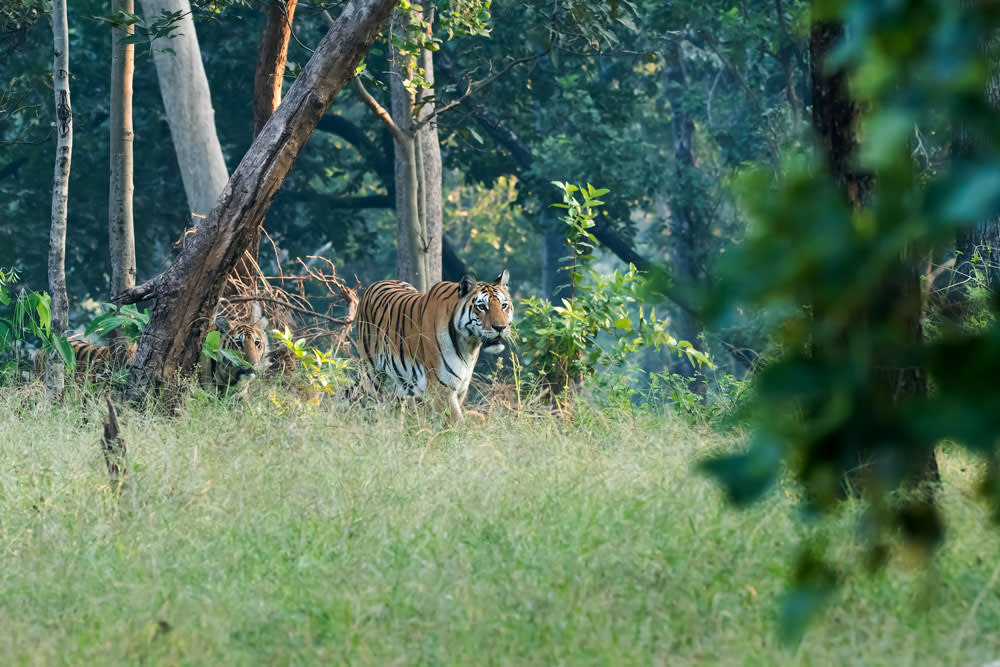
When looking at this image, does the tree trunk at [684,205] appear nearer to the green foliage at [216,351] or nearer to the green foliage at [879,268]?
the green foliage at [216,351]

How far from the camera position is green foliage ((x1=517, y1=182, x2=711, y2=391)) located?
742 centimetres

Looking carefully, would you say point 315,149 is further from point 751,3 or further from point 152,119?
point 751,3

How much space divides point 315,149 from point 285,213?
1.54m

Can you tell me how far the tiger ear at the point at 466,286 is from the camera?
24.3ft

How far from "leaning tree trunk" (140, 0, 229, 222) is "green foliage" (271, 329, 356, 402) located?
2355mm

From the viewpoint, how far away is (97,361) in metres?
8.47

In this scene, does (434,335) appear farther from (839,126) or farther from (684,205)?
(684,205)

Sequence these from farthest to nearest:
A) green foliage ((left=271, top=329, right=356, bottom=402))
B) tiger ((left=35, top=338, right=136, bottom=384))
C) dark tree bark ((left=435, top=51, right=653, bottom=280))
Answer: dark tree bark ((left=435, top=51, right=653, bottom=280))
tiger ((left=35, top=338, right=136, bottom=384))
green foliage ((left=271, top=329, right=356, bottom=402))

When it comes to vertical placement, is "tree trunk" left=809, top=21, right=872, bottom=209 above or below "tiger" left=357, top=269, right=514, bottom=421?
above

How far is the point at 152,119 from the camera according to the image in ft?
51.3

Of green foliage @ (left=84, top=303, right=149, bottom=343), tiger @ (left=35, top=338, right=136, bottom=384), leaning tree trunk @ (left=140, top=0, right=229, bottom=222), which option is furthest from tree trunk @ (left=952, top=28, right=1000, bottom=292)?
tiger @ (left=35, top=338, right=136, bottom=384)

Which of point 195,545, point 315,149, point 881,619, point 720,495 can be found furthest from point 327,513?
point 315,149

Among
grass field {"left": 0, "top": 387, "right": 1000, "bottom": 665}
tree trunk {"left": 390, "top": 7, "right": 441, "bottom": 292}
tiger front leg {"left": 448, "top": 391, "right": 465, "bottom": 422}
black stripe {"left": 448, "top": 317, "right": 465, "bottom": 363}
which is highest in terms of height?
tree trunk {"left": 390, "top": 7, "right": 441, "bottom": 292}

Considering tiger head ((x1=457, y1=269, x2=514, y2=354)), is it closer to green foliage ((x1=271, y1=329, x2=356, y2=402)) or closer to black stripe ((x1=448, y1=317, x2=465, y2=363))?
black stripe ((x1=448, y1=317, x2=465, y2=363))
